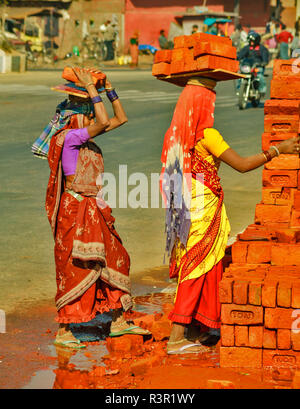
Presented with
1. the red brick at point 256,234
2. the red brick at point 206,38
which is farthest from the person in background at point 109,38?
the red brick at point 206,38

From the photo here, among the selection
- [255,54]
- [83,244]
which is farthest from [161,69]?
[255,54]

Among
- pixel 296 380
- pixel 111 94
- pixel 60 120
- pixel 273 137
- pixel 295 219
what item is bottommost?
pixel 296 380

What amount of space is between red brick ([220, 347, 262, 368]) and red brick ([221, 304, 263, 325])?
6.7 inches

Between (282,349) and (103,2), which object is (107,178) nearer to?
(282,349)

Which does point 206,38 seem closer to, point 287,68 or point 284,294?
point 284,294

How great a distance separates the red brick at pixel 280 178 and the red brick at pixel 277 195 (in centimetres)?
4

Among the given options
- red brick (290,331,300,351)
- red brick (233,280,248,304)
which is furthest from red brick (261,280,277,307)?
red brick (290,331,300,351)

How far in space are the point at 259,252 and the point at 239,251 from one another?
14cm

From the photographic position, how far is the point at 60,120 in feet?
20.4

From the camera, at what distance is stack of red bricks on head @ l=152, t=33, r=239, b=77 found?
5824 millimetres

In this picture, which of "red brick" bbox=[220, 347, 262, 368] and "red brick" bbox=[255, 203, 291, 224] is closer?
"red brick" bbox=[220, 347, 262, 368]

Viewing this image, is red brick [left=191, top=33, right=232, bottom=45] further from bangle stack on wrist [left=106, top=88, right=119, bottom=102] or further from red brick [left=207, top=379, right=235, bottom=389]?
red brick [left=207, top=379, right=235, bottom=389]

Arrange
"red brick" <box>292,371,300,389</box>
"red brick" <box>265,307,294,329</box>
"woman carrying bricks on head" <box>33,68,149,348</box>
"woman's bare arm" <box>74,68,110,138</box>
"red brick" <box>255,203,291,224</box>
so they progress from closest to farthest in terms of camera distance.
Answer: "red brick" <box>292,371,300,389</box> → "red brick" <box>265,307,294,329</box> → "woman's bare arm" <box>74,68,110,138</box> → "woman carrying bricks on head" <box>33,68,149,348</box> → "red brick" <box>255,203,291,224</box>

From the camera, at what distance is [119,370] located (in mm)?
5535
